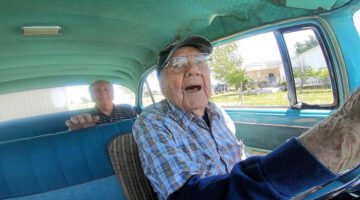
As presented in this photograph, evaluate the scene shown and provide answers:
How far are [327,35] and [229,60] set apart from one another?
39.7 inches

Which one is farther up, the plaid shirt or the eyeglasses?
the eyeglasses

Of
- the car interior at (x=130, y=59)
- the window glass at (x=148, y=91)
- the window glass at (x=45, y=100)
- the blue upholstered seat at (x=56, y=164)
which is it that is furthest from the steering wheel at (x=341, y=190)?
the window glass at (x=45, y=100)

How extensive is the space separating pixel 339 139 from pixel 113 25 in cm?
253

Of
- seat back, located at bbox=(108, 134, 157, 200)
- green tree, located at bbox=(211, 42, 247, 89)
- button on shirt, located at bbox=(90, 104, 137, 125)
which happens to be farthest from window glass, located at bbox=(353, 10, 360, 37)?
button on shirt, located at bbox=(90, 104, 137, 125)

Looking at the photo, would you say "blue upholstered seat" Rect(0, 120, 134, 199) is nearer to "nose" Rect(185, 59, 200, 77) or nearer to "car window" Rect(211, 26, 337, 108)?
"nose" Rect(185, 59, 200, 77)

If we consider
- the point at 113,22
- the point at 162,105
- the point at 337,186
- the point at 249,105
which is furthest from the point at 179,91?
the point at 249,105

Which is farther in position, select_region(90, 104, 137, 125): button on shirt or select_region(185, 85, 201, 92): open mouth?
select_region(90, 104, 137, 125): button on shirt

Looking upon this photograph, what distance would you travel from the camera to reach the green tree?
9.82ft

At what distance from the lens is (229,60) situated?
3143 mm

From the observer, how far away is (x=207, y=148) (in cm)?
136

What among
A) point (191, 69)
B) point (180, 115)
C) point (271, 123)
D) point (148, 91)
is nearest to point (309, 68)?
point (271, 123)

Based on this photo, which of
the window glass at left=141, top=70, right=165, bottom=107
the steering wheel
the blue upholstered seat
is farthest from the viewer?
the window glass at left=141, top=70, right=165, bottom=107

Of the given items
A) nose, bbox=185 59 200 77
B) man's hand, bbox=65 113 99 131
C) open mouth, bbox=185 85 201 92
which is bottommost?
man's hand, bbox=65 113 99 131

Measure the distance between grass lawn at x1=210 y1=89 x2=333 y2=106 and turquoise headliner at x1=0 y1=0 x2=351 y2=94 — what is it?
0.70 meters
